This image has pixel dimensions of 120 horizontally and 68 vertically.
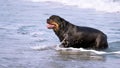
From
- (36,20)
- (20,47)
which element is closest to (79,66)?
(20,47)

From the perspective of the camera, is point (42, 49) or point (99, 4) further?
point (99, 4)

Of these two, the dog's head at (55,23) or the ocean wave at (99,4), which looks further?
the ocean wave at (99,4)

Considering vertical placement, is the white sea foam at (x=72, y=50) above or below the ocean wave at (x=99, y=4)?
above

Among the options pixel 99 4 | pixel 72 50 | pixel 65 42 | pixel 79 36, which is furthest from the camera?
pixel 99 4

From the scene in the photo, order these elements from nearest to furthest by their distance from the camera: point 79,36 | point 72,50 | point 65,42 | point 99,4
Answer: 1. point 72,50
2. point 65,42
3. point 79,36
4. point 99,4

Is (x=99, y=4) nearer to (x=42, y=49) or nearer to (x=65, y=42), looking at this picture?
(x=65, y=42)

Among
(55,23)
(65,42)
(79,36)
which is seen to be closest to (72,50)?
(65,42)

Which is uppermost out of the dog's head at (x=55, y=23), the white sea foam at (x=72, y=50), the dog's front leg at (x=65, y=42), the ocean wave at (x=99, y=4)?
the dog's head at (x=55, y=23)

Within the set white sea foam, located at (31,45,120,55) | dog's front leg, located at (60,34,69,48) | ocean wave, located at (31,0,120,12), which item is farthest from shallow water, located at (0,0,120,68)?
ocean wave, located at (31,0,120,12)

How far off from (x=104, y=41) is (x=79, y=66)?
3138mm

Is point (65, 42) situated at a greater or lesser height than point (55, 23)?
lesser

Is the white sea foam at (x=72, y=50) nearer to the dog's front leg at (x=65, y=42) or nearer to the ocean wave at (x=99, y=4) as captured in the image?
the dog's front leg at (x=65, y=42)

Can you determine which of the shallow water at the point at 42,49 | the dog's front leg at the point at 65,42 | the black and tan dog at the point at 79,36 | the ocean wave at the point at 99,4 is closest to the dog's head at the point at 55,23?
the black and tan dog at the point at 79,36

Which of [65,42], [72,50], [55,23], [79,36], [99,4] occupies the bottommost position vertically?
[99,4]
